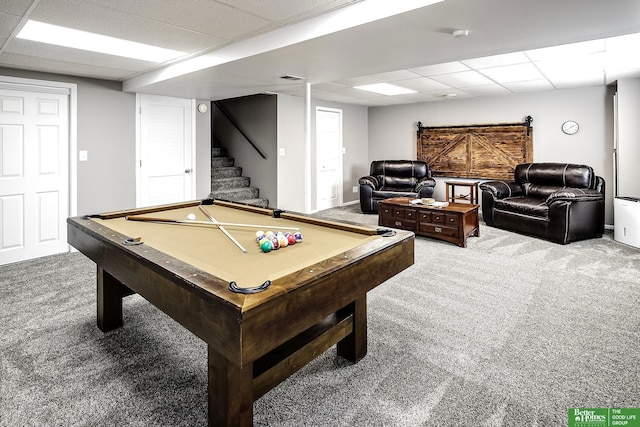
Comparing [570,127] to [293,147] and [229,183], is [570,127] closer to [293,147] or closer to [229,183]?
[293,147]

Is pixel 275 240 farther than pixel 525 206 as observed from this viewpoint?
No

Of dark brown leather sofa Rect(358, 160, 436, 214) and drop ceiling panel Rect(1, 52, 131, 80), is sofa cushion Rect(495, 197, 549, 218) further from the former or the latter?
drop ceiling panel Rect(1, 52, 131, 80)

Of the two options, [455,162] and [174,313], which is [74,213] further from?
[455,162]

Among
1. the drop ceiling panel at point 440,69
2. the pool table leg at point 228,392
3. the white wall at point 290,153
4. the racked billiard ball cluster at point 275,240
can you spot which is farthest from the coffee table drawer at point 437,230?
the pool table leg at point 228,392

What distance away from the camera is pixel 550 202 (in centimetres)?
495

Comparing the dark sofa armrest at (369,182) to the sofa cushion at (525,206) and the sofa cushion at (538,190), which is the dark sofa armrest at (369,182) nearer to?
the sofa cushion at (525,206)

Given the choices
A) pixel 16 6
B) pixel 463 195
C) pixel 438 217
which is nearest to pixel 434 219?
pixel 438 217

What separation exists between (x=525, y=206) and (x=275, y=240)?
4614 millimetres

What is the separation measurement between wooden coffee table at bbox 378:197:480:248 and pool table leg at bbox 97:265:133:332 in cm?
373

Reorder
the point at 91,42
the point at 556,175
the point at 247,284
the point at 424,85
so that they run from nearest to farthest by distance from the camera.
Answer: the point at 247,284 → the point at 91,42 → the point at 556,175 → the point at 424,85

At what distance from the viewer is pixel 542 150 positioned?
21.4 ft

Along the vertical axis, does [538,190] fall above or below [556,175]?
below

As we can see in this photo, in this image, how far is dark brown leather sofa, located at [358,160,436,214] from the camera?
685 centimetres

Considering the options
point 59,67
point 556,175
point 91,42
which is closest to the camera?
point 91,42
